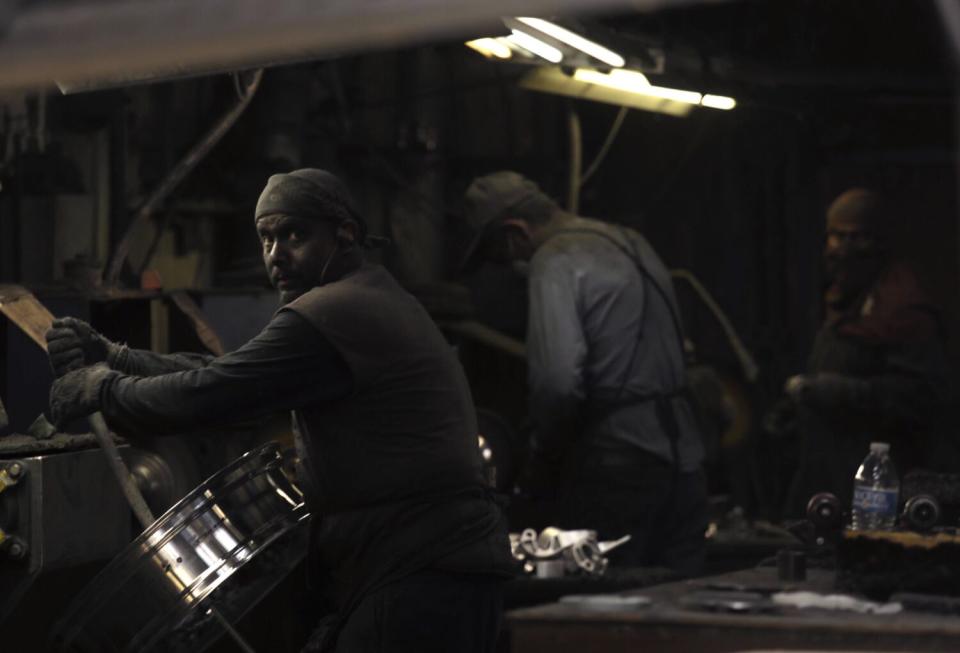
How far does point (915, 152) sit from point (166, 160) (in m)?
4.18

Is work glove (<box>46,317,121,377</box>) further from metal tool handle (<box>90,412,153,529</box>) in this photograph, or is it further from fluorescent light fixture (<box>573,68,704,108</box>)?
fluorescent light fixture (<box>573,68,704,108</box>)

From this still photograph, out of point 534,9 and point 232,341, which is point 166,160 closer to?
point 232,341

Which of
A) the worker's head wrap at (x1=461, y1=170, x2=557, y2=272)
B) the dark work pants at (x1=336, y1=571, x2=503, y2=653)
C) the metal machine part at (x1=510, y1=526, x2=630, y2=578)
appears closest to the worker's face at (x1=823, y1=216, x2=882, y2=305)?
the worker's head wrap at (x1=461, y1=170, x2=557, y2=272)

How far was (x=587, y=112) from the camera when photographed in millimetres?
10055

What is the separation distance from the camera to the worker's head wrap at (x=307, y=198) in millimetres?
4773

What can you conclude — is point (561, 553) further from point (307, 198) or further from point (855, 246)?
point (855, 246)

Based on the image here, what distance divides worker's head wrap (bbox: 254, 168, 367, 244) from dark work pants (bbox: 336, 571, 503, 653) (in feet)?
3.24

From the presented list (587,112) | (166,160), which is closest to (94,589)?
(166,160)

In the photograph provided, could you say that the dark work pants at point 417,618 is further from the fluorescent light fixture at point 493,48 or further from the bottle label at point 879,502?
the fluorescent light fixture at point 493,48

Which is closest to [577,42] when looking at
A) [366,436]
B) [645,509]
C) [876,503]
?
[645,509]

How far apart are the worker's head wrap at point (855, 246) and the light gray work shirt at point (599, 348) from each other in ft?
4.39

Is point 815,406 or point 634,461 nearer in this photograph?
point 634,461

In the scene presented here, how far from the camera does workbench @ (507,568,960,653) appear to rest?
3.75m

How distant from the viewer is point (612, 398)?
7.03 metres
